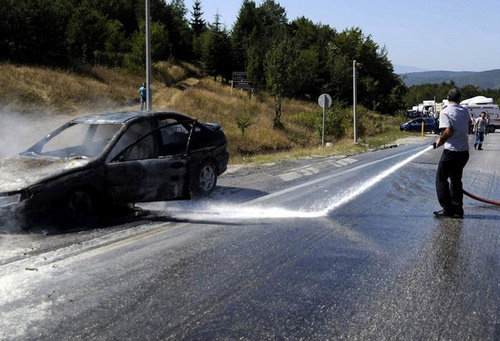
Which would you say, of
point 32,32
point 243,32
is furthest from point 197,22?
point 32,32

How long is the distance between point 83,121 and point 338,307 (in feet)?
17.7

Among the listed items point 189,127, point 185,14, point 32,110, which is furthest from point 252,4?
point 189,127

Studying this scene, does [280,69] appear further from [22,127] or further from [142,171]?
[142,171]

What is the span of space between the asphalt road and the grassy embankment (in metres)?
12.5

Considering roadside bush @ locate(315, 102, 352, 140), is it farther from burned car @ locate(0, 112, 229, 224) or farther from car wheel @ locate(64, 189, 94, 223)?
car wheel @ locate(64, 189, 94, 223)

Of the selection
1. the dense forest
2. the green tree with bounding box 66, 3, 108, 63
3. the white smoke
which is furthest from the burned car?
the green tree with bounding box 66, 3, 108, 63

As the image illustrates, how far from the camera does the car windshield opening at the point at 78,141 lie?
7.03 meters

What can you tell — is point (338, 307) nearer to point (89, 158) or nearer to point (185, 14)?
point (89, 158)

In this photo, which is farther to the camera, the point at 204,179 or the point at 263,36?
the point at 263,36

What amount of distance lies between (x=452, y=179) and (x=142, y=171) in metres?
4.36

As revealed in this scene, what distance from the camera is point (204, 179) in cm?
830

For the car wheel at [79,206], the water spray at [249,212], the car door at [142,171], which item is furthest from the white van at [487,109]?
the car wheel at [79,206]

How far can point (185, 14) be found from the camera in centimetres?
9488

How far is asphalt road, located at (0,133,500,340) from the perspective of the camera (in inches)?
136
